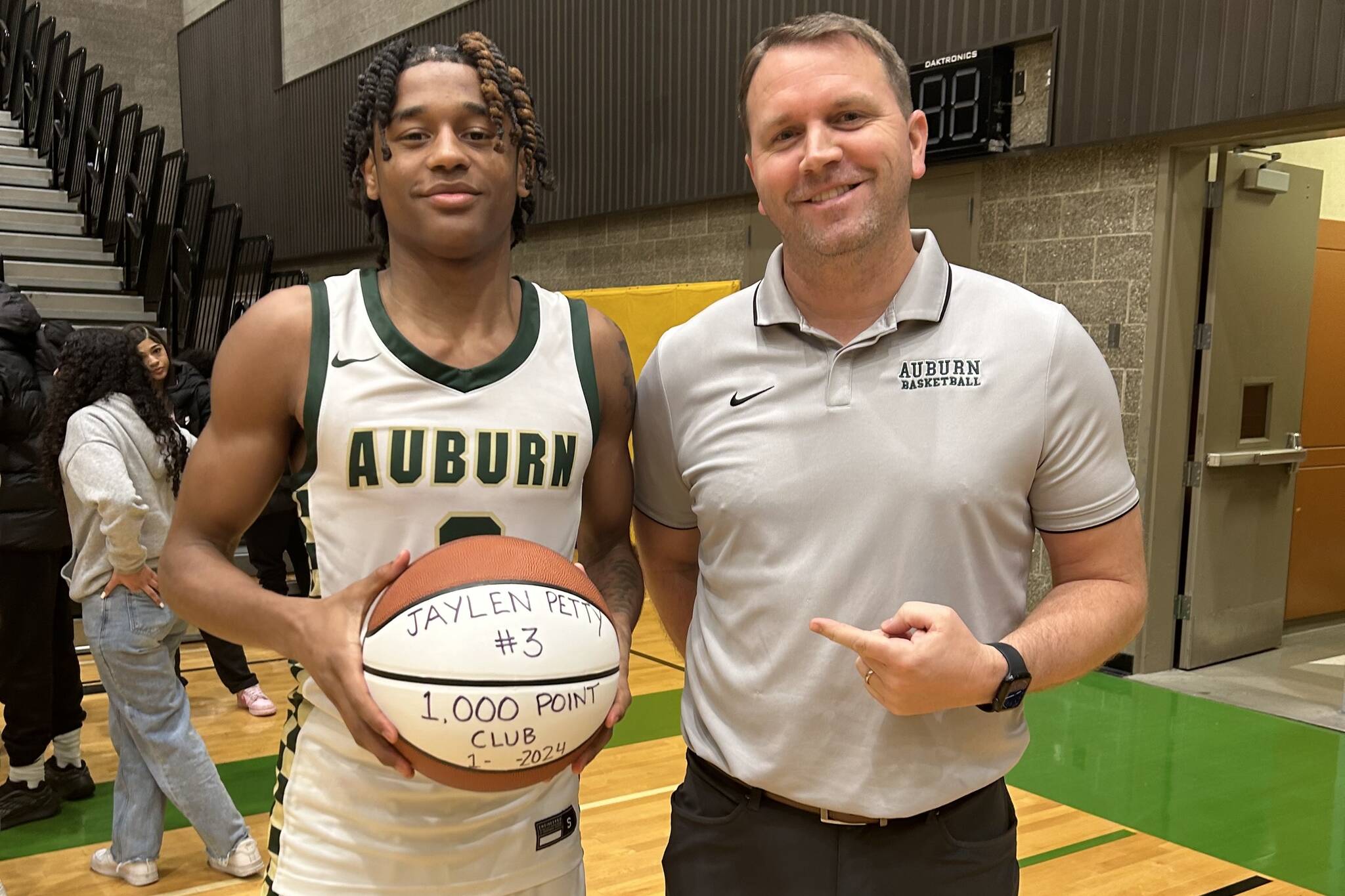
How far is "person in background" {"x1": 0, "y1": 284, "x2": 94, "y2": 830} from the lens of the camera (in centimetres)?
374

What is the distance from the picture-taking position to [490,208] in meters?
1.60

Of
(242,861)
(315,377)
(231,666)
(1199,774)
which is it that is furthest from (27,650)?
(1199,774)

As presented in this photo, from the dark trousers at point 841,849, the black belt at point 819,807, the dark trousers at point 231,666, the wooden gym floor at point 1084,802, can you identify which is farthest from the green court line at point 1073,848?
the dark trousers at point 231,666

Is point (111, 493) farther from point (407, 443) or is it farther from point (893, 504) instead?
point (893, 504)

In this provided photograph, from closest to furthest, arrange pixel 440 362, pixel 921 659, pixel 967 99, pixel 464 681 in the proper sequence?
1. pixel 921 659
2. pixel 464 681
3. pixel 440 362
4. pixel 967 99

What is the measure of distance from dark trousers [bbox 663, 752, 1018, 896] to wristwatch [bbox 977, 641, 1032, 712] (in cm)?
22

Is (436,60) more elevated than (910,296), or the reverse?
(436,60)

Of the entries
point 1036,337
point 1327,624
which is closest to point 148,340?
point 1036,337

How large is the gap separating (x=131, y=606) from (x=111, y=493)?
34 cm

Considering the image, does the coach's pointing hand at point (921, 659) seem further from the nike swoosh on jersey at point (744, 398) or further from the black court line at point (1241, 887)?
the black court line at point (1241, 887)

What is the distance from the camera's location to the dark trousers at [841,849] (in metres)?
1.50

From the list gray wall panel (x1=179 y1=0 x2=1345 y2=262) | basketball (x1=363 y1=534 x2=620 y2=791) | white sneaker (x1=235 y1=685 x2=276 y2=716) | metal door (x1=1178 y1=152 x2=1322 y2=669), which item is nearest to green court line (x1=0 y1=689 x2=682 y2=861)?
white sneaker (x1=235 y1=685 x2=276 y2=716)

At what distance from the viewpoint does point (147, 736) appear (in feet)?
10.9

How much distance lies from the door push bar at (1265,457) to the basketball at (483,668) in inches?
195
